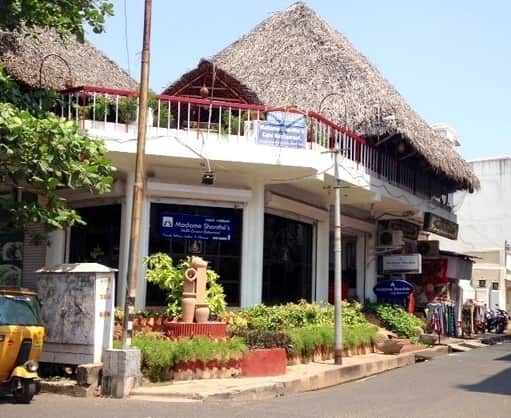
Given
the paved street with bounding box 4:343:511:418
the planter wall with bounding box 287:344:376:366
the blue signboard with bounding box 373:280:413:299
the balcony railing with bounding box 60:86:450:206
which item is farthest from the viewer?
the blue signboard with bounding box 373:280:413:299

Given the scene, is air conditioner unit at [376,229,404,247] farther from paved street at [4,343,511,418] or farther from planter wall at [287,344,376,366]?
paved street at [4,343,511,418]

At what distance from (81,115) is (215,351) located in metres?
5.74

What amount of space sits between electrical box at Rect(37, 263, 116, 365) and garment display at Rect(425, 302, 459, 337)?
45.5 feet

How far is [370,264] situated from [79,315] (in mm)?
13150

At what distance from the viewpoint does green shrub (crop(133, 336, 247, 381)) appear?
11.5 meters

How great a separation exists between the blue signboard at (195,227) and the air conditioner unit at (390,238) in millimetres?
7764

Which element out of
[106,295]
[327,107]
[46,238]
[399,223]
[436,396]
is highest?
[327,107]

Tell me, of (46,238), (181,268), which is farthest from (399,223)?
(46,238)

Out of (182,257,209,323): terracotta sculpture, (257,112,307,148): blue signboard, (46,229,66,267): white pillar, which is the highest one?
(257,112,307,148): blue signboard

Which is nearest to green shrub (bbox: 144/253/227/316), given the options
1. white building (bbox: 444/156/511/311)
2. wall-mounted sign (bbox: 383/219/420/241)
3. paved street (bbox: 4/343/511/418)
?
paved street (bbox: 4/343/511/418)

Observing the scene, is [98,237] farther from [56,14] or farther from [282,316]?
[56,14]

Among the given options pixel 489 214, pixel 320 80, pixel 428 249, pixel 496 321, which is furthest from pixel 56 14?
pixel 489 214

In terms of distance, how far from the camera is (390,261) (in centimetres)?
2236

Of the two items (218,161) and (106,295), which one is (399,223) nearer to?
(218,161)
